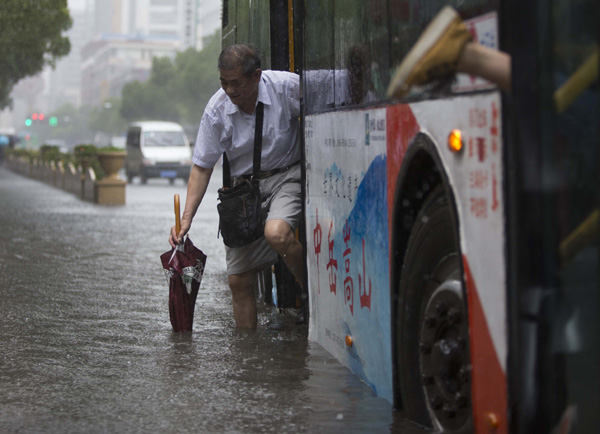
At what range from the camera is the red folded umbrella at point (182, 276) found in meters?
6.76

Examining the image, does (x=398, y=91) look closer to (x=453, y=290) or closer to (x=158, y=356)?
(x=453, y=290)

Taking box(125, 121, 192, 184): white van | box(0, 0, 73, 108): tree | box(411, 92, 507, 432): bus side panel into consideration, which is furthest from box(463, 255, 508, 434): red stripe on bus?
box(125, 121, 192, 184): white van

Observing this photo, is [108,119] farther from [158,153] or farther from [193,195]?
[193,195]

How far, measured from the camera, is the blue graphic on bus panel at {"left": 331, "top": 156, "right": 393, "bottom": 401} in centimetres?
461

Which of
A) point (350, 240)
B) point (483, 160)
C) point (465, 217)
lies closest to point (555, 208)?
point (483, 160)

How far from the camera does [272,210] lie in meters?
6.54

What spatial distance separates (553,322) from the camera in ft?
9.18

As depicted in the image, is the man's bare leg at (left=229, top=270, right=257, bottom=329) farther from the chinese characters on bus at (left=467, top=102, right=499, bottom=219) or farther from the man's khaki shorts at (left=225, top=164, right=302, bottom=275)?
the chinese characters on bus at (left=467, top=102, right=499, bottom=219)

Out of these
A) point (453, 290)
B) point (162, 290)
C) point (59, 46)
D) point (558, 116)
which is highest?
point (59, 46)

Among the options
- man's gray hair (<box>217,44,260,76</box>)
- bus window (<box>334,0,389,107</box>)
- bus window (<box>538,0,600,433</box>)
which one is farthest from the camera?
man's gray hair (<box>217,44,260,76</box>)

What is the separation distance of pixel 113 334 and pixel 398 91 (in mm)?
4374

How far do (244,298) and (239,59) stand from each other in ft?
4.79

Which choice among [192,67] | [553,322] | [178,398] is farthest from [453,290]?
[192,67]

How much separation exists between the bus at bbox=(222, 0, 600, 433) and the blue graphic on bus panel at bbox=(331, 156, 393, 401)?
1cm
